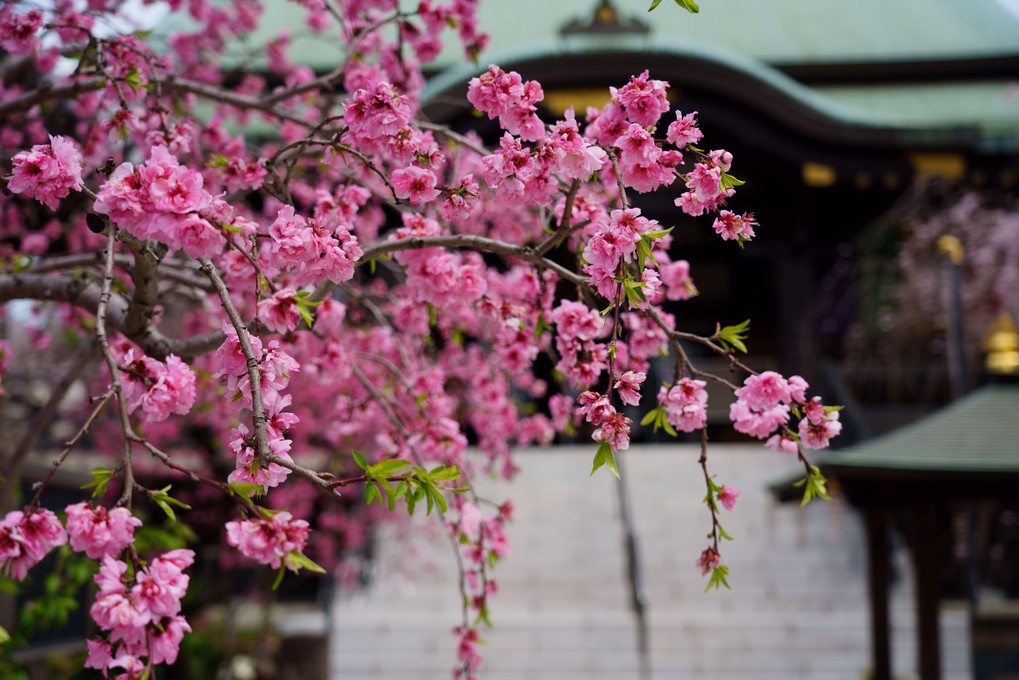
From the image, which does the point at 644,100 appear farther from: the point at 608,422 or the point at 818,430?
the point at 818,430

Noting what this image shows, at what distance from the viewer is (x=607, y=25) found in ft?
33.7

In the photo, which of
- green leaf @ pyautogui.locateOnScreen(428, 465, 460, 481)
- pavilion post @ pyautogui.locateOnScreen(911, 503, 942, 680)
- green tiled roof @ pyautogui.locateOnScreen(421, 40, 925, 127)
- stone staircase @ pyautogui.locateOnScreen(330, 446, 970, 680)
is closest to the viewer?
green leaf @ pyautogui.locateOnScreen(428, 465, 460, 481)

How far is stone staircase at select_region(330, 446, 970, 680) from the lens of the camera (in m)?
7.14

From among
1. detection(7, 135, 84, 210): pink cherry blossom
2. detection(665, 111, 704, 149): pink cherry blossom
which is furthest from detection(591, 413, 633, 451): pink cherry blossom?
detection(7, 135, 84, 210): pink cherry blossom

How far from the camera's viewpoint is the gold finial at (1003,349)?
527cm

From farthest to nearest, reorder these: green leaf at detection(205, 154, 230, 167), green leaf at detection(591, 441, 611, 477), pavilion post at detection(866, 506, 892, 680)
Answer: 1. pavilion post at detection(866, 506, 892, 680)
2. green leaf at detection(205, 154, 230, 167)
3. green leaf at detection(591, 441, 611, 477)

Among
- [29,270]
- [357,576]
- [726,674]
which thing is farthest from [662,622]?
[29,270]

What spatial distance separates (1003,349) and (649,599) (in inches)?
156

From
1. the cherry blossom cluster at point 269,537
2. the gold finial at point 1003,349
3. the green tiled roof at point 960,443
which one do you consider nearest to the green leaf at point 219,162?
the cherry blossom cluster at point 269,537

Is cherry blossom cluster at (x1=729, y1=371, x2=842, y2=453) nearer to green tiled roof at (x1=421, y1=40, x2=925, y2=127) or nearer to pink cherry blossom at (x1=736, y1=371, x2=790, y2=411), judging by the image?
pink cherry blossom at (x1=736, y1=371, x2=790, y2=411)

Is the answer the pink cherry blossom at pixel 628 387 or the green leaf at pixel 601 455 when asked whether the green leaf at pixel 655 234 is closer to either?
the pink cherry blossom at pixel 628 387

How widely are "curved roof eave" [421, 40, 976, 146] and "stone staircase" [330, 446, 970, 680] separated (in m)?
4.43

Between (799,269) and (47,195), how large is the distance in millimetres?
11358

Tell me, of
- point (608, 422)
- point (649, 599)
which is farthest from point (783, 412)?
point (649, 599)
